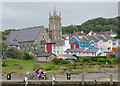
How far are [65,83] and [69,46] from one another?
4076 cm

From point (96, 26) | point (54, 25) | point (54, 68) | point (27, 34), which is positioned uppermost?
point (96, 26)

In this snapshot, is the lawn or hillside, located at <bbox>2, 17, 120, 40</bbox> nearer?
the lawn

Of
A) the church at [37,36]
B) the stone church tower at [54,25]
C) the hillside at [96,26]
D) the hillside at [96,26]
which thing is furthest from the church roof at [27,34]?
the hillside at [96,26]

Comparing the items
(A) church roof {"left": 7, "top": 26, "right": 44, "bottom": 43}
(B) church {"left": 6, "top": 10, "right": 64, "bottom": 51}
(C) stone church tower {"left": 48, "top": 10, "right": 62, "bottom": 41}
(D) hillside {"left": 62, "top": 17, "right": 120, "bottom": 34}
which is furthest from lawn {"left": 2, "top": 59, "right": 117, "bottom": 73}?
(D) hillside {"left": 62, "top": 17, "right": 120, "bottom": 34}

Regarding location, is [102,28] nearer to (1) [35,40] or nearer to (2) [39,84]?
(1) [35,40]

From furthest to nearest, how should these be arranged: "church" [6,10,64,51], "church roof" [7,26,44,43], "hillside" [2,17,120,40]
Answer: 1. "hillside" [2,17,120,40]
2. "church roof" [7,26,44,43]
3. "church" [6,10,64,51]

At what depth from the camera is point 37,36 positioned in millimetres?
73750

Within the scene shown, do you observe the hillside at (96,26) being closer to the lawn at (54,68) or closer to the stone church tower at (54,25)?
the stone church tower at (54,25)

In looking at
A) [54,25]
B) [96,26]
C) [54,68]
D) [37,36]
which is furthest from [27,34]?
[96,26]

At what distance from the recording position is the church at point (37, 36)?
74062 mm

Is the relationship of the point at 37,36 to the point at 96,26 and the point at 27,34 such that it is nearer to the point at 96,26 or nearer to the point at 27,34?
the point at 27,34

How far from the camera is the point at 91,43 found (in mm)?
65375

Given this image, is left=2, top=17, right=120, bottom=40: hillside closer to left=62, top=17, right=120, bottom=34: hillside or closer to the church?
left=62, top=17, right=120, bottom=34: hillside

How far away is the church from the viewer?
74062 millimetres
